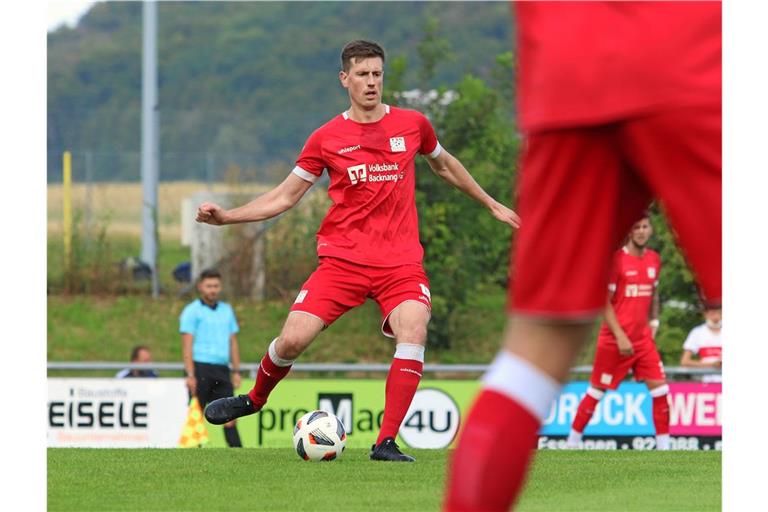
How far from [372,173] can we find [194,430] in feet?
26.4

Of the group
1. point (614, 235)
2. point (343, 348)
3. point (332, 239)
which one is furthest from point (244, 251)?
point (614, 235)

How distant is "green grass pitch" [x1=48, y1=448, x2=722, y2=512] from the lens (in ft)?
21.3

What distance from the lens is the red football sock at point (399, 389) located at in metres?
8.62

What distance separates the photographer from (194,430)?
635 inches

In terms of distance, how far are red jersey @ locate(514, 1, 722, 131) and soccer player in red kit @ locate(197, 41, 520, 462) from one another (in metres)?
5.09

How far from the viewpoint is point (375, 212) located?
879cm

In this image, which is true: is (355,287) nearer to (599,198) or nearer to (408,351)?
(408,351)

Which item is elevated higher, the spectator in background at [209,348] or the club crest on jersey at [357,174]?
the club crest on jersey at [357,174]

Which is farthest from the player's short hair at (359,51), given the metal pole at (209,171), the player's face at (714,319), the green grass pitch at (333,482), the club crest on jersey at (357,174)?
the metal pole at (209,171)

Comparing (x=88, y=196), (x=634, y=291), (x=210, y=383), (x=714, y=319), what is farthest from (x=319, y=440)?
(x=88, y=196)

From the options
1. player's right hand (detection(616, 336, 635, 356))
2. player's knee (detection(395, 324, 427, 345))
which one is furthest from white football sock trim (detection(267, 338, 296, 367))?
player's right hand (detection(616, 336, 635, 356))

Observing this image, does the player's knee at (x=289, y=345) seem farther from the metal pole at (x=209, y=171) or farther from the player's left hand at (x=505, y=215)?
the metal pole at (x=209, y=171)

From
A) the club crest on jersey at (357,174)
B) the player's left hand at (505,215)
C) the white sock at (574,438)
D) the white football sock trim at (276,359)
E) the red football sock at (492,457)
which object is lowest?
the white sock at (574,438)

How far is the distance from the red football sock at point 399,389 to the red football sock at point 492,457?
16.7 ft
